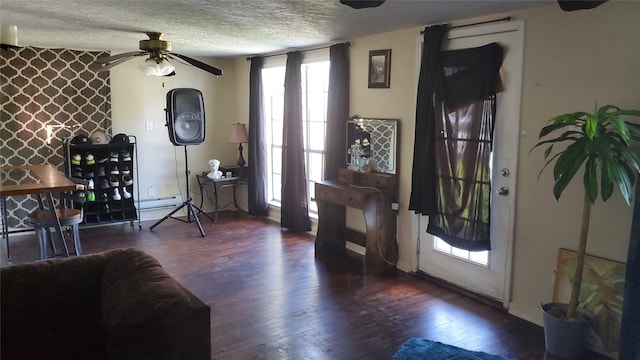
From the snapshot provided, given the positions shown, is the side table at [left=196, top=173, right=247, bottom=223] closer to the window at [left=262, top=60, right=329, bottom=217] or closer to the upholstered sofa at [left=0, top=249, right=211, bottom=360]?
the window at [left=262, top=60, right=329, bottom=217]

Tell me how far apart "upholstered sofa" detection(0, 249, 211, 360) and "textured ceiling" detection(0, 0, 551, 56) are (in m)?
1.76

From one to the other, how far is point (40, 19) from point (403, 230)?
337 centimetres

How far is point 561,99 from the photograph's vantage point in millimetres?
3004

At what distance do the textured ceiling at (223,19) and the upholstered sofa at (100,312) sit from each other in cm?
176

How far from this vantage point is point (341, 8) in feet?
10.4

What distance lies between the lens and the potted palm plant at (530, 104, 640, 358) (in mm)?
2404

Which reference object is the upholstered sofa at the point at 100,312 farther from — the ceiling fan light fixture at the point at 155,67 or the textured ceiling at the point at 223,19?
the ceiling fan light fixture at the point at 155,67

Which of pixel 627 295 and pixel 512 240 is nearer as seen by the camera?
pixel 627 295

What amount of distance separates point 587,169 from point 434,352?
52.8 inches

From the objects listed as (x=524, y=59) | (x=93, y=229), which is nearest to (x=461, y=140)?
(x=524, y=59)

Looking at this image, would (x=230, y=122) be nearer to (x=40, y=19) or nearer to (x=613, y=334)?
(x=40, y=19)

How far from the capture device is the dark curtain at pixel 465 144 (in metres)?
3.41

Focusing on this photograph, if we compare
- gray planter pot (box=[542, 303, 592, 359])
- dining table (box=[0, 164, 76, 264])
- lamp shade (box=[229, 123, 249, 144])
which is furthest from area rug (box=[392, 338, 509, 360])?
lamp shade (box=[229, 123, 249, 144])

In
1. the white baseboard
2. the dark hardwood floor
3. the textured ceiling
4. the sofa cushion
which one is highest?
the textured ceiling
